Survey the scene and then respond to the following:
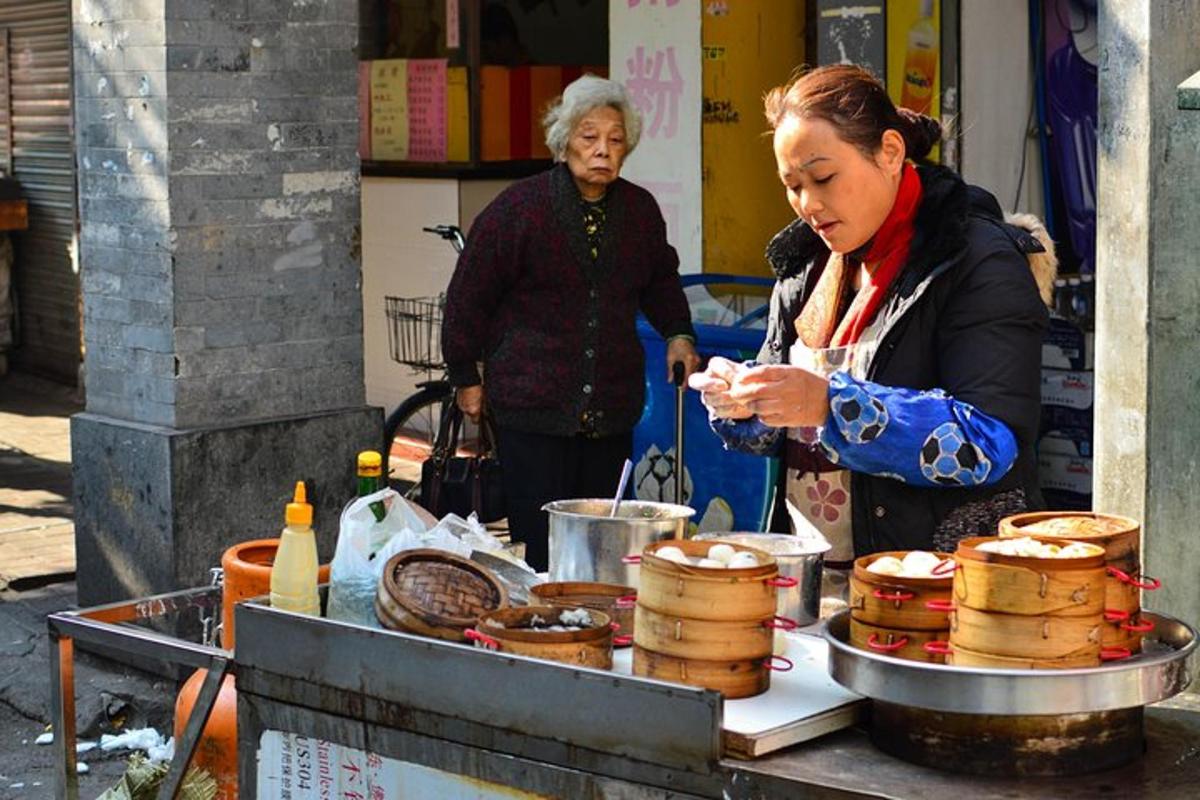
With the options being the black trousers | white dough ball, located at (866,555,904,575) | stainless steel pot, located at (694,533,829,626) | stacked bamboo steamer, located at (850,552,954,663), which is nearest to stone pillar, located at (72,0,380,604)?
the black trousers

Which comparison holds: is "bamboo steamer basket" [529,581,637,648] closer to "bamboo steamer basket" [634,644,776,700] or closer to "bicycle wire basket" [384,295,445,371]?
"bamboo steamer basket" [634,644,776,700]

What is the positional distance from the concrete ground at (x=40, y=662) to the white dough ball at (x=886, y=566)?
3131 millimetres

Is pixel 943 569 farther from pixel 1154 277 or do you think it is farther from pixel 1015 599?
pixel 1154 277

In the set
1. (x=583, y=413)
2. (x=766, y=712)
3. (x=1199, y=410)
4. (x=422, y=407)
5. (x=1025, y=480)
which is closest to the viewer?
(x=766, y=712)

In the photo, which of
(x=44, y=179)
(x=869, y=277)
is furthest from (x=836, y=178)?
(x=44, y=179)

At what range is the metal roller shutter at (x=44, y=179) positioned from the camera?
13.5m

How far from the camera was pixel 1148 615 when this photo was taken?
318cm

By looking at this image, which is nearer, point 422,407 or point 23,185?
point 422,407

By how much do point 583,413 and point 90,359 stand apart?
223cm

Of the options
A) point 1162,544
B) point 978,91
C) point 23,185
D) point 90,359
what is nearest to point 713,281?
point 978,91

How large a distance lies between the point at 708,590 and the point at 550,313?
3296 millimetres

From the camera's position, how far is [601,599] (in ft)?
11.7

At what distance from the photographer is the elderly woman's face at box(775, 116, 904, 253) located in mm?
3699

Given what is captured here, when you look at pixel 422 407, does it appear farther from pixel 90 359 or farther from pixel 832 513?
pixel 832 513
